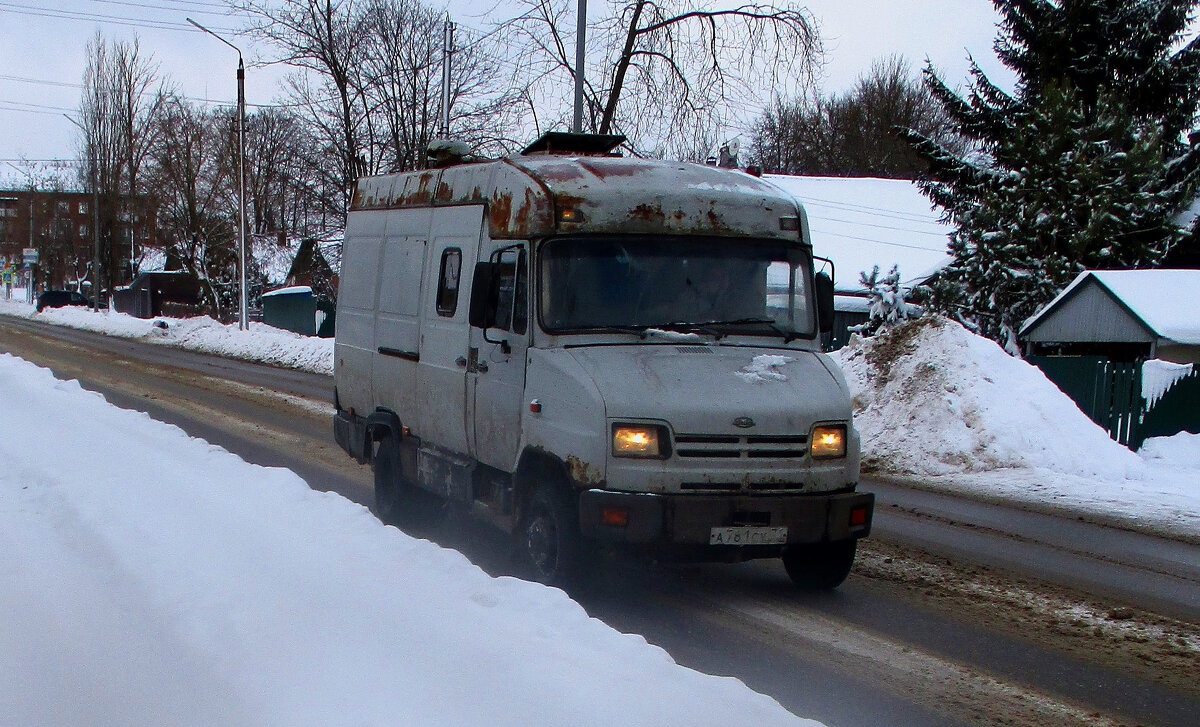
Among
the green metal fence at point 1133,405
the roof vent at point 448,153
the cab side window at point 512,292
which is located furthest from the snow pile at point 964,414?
the cab side window at point 512,292

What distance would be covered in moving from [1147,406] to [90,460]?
13860 mm

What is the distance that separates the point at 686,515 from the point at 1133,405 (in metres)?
12.6

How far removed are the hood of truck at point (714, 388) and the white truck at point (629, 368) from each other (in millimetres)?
13

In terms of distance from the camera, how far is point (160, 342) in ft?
130

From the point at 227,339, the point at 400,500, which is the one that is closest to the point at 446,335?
the point at 400,500

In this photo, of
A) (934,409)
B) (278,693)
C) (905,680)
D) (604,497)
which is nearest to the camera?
(278,693)

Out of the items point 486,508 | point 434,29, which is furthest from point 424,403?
point 434,29

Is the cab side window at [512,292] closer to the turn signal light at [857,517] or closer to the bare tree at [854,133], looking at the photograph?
the turn signal light at [857,517]

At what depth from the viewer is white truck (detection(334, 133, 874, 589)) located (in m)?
6.39

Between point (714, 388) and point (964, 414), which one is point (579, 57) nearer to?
point (964, 414)

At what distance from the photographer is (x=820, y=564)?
7.27 metres

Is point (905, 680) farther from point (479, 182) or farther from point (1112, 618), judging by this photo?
point (479, 182)

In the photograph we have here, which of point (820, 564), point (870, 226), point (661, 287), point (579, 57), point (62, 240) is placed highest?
point (579, 57)

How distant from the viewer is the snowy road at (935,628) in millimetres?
5312
